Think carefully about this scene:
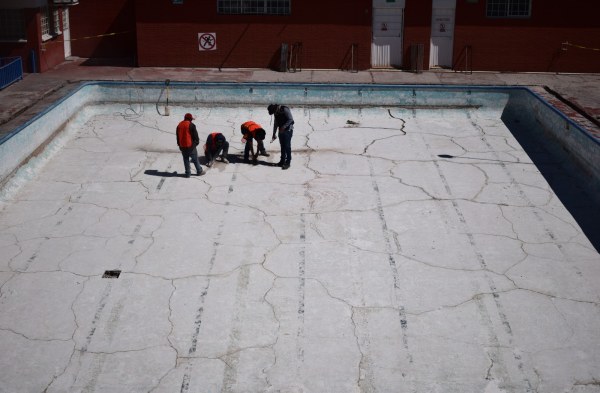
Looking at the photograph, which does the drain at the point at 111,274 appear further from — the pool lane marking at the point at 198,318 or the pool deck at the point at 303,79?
the pool deck at the point at 303,79

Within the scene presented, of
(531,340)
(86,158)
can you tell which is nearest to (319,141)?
(86,158)

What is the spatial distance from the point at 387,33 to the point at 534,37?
5.36 m

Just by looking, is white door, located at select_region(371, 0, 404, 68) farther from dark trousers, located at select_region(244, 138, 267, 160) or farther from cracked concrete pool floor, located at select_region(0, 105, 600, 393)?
dark trousers, located at select_region(244, 138, 267, 160)

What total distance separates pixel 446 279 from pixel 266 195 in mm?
5088

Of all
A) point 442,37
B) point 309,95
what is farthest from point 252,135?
point 442,37

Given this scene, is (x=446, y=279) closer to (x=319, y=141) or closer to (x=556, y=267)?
(x=556, y=267)

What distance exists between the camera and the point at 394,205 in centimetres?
1548

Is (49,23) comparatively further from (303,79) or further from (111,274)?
(111,274)

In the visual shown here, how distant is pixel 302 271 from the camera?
12.6 meters

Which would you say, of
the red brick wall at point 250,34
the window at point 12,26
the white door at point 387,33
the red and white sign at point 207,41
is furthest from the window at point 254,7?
the window at point 12,26

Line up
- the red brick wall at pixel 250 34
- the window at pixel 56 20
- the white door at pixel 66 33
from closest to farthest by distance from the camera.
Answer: the red brick wall at pixel 250 34 → the window at pixel 56 20 → the white door at pixel 66 33

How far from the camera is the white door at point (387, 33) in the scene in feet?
86.1

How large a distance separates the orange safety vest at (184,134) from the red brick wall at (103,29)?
13452 millimetres

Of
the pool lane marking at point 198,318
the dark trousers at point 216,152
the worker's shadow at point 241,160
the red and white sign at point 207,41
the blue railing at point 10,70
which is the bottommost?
the pool lane marking at point 198,318
